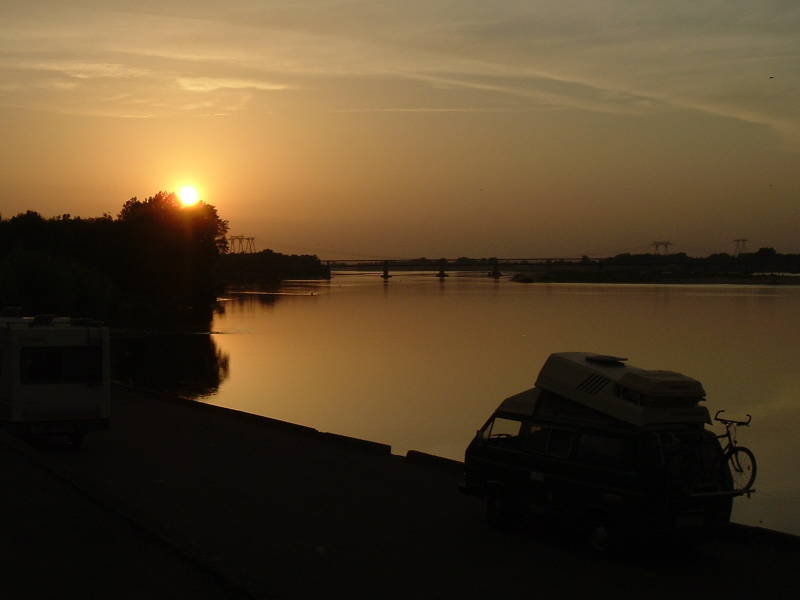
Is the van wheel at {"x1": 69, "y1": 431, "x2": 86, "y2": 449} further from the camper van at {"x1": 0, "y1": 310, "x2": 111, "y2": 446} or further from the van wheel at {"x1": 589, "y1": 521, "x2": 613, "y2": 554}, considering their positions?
the van wheel at {"x1": 589, "y1": 521, "x2": 613, "y2": 554}

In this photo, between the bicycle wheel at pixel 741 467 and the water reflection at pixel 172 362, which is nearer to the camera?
the bicycle wheel at pixel 741 467

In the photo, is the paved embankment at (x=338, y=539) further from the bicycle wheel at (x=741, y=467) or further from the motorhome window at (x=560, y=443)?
the motorhome window at (x=560, y=443)

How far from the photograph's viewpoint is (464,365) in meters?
60.0

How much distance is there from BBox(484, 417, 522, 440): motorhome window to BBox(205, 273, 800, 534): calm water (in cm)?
1046

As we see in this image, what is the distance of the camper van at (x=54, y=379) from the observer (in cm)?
2048

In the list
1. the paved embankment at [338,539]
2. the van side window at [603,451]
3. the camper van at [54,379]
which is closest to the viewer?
the paved embankment at [338,539]

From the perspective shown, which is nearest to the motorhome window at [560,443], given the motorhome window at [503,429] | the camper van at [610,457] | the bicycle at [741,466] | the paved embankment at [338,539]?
the camper van at [610,457]

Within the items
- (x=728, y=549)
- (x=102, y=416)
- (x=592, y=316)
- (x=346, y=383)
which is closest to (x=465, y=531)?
(x=728, y=549)

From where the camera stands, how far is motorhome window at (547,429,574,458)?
12.9 metres

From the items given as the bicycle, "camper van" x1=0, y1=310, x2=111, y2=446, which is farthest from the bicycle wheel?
"camper van" x1=0, y1=310, x2=111, y2=446

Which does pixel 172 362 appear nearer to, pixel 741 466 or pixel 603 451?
pixel 603 451

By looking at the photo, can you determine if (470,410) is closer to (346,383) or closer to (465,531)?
(346,383)

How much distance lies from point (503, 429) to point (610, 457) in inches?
90.8

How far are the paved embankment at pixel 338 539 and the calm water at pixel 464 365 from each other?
32.2ft
